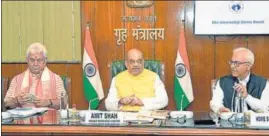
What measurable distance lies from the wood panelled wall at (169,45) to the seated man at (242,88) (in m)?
1.30

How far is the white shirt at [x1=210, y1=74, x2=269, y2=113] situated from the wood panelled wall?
54.8 inches

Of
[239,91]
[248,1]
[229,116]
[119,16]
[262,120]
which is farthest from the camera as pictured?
[119,16]

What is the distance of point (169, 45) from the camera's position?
4.58 m

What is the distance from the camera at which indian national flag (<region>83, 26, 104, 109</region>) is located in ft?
14.7

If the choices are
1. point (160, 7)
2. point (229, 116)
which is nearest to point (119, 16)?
point (160, 7)

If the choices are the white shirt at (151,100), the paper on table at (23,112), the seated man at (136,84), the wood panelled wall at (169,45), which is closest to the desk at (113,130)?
the paper on table at (23,112)

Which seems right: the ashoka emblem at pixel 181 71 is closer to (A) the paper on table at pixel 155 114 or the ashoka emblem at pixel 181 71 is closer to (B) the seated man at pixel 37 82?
(B) the seated man at pixel 37 82

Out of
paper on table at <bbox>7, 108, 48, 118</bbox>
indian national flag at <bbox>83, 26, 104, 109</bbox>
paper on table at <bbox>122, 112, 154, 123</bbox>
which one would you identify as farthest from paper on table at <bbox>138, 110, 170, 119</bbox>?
indian national flag at <bbox>83, 26, 104, 109</bbox>

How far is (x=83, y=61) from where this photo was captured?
4551 mm

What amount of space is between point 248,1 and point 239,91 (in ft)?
5.39

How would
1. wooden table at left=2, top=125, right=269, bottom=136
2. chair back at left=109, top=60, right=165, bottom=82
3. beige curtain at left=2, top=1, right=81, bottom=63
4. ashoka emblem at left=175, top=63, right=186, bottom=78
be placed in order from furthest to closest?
1. beige curtain at left=2, top=1, right=81, bottom=63
2. ashoka emblem at left=175, top=63, right=186, bottom=78
3. chair back at left=109, top=60, right=165, bottom=82
4. wooden table at left=2, top=125, right=269, bottom=136

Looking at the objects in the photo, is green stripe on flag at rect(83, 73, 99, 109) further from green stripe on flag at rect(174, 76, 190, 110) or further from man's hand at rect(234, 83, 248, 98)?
man's hand at rect(234, 83, 248, 98)

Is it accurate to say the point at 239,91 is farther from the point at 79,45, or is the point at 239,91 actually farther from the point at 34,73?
the point at 79,45

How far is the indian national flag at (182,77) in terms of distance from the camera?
4359 millimetres
